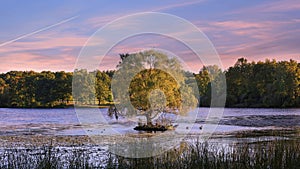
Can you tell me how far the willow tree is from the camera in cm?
2812

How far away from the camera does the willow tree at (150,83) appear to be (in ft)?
92.3

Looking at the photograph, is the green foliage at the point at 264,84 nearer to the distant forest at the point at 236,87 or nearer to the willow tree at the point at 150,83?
the distant forest at the point at 236,87

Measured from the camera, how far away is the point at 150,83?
28.3 meters

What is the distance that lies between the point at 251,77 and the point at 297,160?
72.4m

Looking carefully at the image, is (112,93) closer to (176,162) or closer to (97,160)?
(97,160)

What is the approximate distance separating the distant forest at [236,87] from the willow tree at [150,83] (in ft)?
119

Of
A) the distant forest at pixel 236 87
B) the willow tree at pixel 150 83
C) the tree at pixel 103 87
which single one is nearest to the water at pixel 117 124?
the willow tree at pixel 150 83

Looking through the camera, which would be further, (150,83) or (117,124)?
(117,124)

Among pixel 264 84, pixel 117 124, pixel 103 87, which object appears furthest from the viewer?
pixel 264 84

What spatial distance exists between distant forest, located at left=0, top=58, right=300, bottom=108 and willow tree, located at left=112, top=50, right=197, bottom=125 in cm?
3629

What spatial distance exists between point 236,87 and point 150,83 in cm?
5380

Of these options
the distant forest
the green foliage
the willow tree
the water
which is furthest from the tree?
the green foliage

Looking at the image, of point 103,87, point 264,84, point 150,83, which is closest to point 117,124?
point 103,87

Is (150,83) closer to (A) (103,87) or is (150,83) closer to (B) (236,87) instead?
(A) (103,87)
